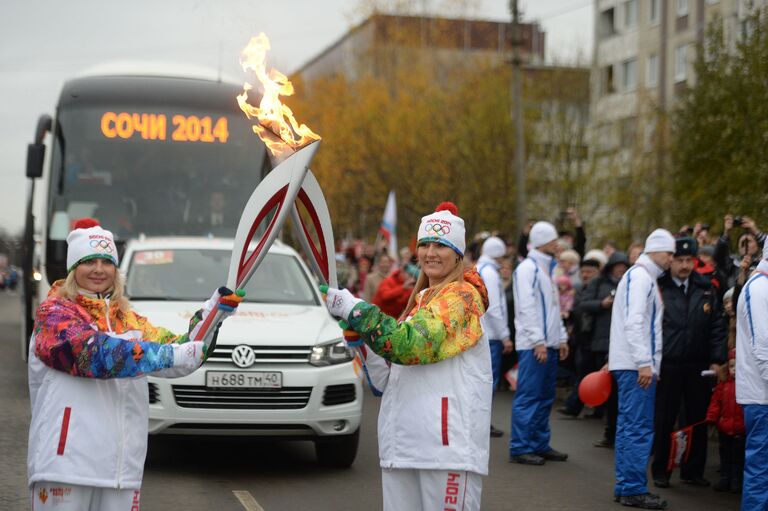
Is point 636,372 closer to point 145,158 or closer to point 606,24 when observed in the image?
point 145,158

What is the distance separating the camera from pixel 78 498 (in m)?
4.73

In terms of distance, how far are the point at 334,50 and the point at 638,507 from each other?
7161cm

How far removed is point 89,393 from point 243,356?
3.92m

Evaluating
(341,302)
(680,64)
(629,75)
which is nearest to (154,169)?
(341,302)

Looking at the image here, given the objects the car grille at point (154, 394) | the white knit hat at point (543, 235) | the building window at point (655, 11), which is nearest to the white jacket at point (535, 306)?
the white knit hat at point (543, 235)

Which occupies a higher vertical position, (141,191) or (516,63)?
(516,63)

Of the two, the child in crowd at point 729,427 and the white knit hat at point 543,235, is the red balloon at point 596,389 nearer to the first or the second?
the child in crowd at point 729,427

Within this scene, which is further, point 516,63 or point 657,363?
point 516,63

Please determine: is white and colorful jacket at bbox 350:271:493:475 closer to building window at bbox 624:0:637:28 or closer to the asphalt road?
the asphalt road

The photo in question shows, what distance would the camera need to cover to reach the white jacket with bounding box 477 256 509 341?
37.0 ft

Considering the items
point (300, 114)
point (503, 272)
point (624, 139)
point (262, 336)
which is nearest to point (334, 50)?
point (300, 114)

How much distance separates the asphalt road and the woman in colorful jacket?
3105 mm

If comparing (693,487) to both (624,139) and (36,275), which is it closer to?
(36,275)

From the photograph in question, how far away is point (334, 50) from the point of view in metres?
77.9
